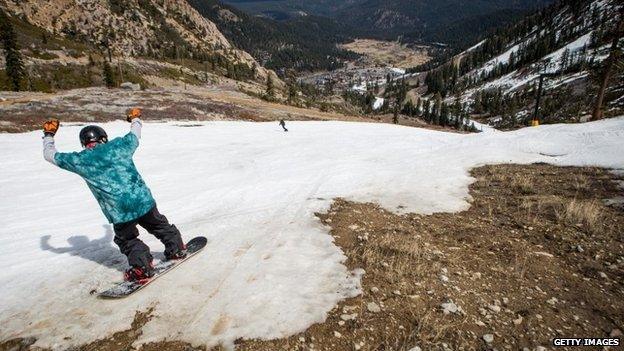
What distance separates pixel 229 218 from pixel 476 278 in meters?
6.42

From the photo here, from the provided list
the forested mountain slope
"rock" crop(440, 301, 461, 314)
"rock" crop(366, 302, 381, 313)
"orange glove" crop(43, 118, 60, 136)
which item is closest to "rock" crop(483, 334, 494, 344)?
"rock" crop(440, 301, 461, 314)

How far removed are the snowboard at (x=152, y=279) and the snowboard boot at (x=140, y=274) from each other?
2.3 inches

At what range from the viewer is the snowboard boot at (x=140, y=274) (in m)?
6.15

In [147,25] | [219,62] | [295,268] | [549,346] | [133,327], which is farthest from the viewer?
[219,62]

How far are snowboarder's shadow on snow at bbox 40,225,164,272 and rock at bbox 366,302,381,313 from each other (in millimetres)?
4637

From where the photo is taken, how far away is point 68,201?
11773 millimetres

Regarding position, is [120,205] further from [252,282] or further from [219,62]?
[219,62]

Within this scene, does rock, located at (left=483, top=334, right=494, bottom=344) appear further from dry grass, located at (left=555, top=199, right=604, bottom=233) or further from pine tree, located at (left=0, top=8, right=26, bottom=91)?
pine tree, located at (left=0, top=8, right=26, bottom=91)

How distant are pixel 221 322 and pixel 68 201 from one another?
968 cm

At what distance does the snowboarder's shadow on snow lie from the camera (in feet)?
24.1

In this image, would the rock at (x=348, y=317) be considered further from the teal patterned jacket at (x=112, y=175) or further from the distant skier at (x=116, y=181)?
the teal patterned jacket at (x=112, y=175)

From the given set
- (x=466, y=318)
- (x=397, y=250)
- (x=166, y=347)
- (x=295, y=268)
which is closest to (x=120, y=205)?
(x=166, y=347)

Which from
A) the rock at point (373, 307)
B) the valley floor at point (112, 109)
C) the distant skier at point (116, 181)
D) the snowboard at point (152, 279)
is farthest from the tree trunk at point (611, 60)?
the distant skier at point (116, 181)

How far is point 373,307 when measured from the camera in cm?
555
